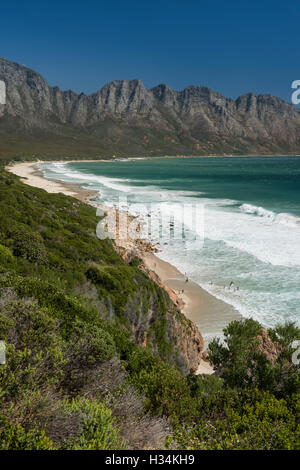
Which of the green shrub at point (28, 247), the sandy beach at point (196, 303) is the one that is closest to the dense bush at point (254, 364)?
the sandy beach at point (196, 303)

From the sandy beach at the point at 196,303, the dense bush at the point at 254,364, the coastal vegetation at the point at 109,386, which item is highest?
the coastal vegetation at the point at 109,386

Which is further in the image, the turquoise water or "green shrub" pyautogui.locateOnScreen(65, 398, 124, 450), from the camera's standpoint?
the turquoise water

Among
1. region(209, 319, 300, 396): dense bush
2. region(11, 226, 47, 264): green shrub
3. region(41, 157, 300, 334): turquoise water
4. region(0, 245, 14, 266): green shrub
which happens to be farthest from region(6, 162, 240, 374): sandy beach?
region(0, 245, 14, 266): green shrub

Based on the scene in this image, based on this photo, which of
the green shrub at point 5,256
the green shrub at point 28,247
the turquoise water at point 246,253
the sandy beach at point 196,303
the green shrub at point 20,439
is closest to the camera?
the green shrub at point 20,439

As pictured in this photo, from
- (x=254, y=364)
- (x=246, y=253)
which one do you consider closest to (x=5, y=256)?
(x=254, y=364)


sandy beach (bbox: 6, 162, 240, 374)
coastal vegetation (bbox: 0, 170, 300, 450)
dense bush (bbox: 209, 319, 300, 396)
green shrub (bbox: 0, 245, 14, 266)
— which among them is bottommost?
sandy beach (bbox: 6, 162, 240, 374)

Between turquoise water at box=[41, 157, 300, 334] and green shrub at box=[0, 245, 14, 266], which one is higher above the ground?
green shrub at box=[0, 245, 14, 266]

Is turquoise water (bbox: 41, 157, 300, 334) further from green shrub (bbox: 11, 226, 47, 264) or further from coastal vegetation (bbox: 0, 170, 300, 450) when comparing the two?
green shrub (bbox: 11, 226, 47, 264)

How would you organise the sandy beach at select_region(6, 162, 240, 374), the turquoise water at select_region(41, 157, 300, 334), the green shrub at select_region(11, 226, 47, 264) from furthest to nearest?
the turquoise water at select_region(41, 157, 300, 334) → the sandy beach at select_region(6, 162, 240, 374) → the green shrub at select_region(11, 226, 47, 264)

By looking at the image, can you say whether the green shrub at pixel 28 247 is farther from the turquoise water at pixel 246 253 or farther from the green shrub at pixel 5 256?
the turquoise water at pixel 246 253

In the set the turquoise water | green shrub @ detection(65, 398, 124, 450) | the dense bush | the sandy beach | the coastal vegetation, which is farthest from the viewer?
the turquoise water

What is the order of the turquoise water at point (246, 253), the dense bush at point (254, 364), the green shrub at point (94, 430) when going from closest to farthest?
the green shrub at point (94, 430)
the dense bush at point (254, 364)
the turquoise water at point (246, 253)
